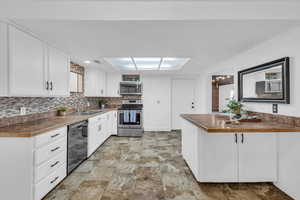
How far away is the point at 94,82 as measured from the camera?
461cm

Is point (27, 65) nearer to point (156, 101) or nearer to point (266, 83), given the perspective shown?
point (266, 83)

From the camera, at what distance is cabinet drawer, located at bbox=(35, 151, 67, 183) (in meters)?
1.78

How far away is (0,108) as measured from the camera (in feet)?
6.56

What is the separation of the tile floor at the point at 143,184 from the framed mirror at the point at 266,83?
1.30 metres

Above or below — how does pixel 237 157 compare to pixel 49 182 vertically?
above

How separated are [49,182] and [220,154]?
7.54ft

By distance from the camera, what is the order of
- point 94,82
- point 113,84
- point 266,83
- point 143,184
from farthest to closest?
point 113,84 < point 94,82 < point 266,83 < point 143,184

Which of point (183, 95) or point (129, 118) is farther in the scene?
point (183, 95)

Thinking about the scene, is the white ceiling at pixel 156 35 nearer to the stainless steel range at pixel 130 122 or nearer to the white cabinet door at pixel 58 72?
the white cabinet door at pixel 58 72

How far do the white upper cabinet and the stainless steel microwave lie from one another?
658mm

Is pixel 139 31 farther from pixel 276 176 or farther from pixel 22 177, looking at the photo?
pixel 276 176

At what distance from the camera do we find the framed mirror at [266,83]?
2.07m

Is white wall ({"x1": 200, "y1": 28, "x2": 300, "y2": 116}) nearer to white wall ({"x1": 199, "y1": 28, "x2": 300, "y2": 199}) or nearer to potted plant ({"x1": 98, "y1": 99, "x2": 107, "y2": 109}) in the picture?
white wall ({"x1": 199, "y1": 28, "x2": 300, "y2": 199})

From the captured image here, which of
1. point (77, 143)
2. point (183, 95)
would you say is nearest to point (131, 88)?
point (183, 95)
